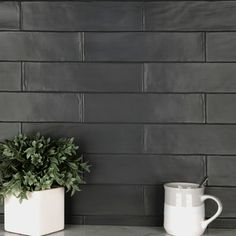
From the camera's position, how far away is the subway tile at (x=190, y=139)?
120cm

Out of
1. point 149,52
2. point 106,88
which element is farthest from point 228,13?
point 106,88

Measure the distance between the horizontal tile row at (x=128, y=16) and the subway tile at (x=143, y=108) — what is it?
0.19m

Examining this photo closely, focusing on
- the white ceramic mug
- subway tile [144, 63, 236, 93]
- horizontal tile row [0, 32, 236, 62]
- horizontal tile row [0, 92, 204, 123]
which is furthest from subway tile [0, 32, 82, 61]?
the white ceramic mug

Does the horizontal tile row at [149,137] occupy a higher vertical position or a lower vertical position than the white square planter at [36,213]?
higher

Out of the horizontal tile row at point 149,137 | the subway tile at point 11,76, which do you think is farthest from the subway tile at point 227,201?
the subway tile at point 11,76

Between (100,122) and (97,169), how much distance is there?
133mm

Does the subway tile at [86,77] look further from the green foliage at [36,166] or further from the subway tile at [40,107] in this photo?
the green foliage at [36,166]

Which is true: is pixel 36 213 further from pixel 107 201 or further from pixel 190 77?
pixel 190 77

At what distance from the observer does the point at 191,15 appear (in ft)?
3.96

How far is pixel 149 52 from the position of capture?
3.98ft

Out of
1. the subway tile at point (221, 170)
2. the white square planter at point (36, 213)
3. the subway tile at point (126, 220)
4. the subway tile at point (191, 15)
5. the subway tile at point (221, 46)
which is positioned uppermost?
the subway tile at point (191, 15)

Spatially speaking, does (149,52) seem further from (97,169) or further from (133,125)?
(97,169)

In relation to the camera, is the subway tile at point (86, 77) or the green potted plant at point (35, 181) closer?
the green potted plant at point (35, 181)

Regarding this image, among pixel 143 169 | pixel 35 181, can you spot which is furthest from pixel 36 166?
pixel 143 169
